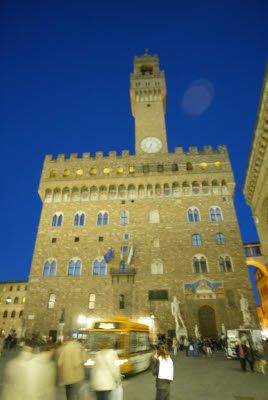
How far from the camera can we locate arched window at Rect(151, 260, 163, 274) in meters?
23.0

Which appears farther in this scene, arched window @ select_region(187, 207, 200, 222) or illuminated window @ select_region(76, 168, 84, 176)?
illuminated window @ select_region(76, 168, 84, 176)

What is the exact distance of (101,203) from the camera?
2658 centimetres

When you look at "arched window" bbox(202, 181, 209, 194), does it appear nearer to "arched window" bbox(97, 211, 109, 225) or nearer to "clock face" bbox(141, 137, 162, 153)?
"clock face" bbox(141, 137, 162, 153)

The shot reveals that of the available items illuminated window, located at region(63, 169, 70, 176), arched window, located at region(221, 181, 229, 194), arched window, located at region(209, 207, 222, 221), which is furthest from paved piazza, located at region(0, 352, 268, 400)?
illuminated window, located at region(63, 169, 70, 176)

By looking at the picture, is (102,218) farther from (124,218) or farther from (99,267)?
(99,267)

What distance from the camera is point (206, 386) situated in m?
7.78

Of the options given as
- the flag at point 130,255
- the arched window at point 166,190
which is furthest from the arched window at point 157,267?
the arched window at point 166,190

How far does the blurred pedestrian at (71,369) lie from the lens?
498 cm

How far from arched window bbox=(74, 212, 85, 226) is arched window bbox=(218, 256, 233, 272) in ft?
45.2

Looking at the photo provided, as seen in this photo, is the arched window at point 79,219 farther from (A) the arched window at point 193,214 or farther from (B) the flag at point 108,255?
(A) the arched window at point 193,214

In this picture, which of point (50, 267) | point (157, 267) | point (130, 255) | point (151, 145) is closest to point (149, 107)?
point (151, 145)

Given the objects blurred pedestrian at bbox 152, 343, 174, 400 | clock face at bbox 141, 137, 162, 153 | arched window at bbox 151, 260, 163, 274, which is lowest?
blurred pedestrian at bbox 152, 343, 174, 400

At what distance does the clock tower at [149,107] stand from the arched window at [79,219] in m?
9.69

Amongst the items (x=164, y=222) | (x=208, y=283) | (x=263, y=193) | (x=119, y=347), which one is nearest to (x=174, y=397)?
(x=119, y=347)
